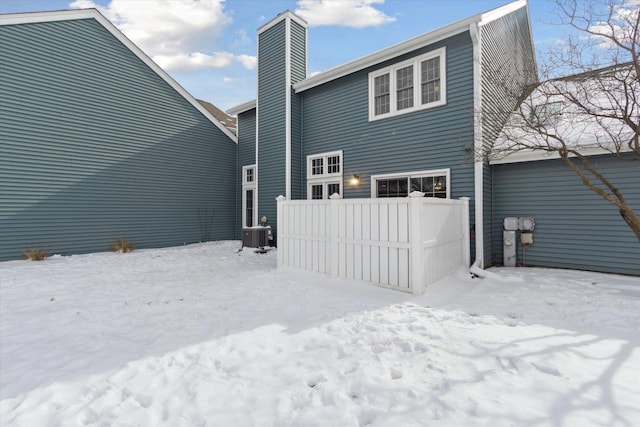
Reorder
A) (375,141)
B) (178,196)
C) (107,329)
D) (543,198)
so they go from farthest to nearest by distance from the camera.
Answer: (178,196), (375,141), (543,198), (107,329)

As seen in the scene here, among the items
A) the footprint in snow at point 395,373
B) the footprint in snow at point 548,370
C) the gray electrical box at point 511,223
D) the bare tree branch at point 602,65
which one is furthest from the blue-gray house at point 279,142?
the footprint in snow at point 395,373

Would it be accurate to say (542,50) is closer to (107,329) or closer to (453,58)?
(453,58)

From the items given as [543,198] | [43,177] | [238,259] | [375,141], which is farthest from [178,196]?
[543,198]

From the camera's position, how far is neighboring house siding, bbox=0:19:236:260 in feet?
28.4

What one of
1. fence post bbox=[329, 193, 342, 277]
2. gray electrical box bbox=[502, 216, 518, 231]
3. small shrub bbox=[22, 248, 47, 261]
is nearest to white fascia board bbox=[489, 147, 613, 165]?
gray electrical box bbox=[502, 216, 518, 231]

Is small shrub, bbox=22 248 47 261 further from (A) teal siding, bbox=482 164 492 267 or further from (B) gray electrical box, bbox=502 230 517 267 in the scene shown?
(B) gray electrical box, bbox=502 230 517 267

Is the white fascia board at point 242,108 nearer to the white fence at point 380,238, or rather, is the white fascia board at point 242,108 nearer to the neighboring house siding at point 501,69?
the white fence at point 380,238

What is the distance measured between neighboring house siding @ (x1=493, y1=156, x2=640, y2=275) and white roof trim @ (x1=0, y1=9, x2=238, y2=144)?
11.1 meters

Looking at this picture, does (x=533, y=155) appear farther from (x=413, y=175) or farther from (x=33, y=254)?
(x=33, y=254)

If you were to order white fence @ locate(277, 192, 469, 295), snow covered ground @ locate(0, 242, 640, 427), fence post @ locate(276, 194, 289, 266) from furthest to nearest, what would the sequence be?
fence post @ locate(276, 194, 289, 266)
white fence @ locate(277, 192, 469, 295)
snow covered ground @ locate(0, 242, 640, 427)

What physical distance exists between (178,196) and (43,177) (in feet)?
13.0

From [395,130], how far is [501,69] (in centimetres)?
325

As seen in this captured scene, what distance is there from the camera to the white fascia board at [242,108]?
12.6 metres

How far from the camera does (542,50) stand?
6.00 m
